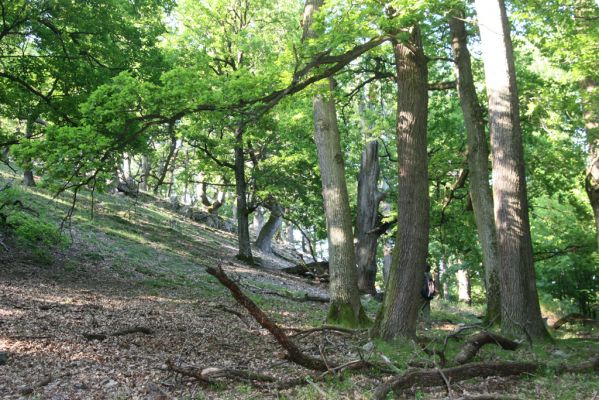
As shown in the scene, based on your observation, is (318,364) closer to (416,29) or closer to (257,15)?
(416,29)

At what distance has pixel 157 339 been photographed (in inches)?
285

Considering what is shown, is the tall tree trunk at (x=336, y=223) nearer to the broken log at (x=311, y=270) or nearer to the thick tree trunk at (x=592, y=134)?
the thick tree trunk at (x=592, y=134)

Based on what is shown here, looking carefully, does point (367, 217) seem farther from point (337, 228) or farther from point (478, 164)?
point (337, 228)

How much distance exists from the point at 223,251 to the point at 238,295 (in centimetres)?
1690

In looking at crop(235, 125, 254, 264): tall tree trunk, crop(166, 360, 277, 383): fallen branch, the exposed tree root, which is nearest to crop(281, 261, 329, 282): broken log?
crop(235, 125, 254, 264): tall tree trunk

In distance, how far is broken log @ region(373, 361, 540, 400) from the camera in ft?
15.5

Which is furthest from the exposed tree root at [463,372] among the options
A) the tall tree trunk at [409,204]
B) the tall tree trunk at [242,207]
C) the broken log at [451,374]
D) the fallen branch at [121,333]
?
the tall tree trunk at [242,207]

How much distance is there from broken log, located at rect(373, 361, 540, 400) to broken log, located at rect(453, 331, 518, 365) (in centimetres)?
43

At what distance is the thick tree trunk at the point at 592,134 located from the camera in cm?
1146

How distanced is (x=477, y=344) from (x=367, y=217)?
10361 mm

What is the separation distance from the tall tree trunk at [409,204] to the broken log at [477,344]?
3.77 ft

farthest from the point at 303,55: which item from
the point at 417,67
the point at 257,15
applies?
the point at 257,15

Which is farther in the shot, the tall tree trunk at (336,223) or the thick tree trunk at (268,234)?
the thick tree trunk at (268,234)

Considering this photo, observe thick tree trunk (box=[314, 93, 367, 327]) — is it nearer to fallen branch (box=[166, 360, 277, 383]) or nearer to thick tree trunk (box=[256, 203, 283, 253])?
fallen branch (box=[166, 360, 277, 383])
